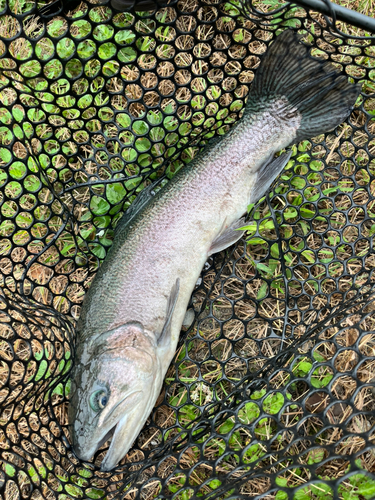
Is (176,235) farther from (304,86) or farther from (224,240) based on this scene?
(304,86)

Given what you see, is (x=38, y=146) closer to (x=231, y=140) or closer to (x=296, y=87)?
(x=231, y=140)

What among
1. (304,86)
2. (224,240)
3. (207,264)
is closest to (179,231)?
(224,240)

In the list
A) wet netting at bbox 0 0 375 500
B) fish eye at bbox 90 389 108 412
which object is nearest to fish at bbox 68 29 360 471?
fish eye at bbox 90 389 108 412

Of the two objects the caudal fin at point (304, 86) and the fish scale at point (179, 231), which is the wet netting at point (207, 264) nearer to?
the caudal fin at point (304, 86)

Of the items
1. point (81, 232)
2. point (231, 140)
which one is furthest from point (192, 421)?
point (231, 140)

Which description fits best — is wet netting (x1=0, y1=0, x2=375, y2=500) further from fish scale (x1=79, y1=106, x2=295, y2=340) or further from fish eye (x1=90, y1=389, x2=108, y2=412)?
fish eye (x1=90, y1=389, x2=108, y2=412)
